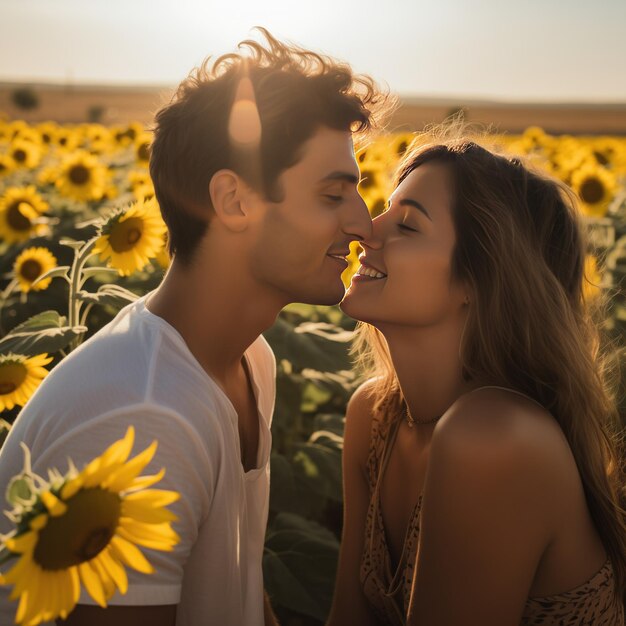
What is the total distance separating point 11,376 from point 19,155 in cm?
731

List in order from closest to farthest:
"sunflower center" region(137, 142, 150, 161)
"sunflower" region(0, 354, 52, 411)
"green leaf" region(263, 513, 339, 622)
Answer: "sunflower" region(0, 354, 52, 411) < "green leaf" region(263, 513, 339, 622) < "sunflower center" region(137, 142, 150, 161)

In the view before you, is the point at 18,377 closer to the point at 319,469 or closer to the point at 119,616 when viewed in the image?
the point at 119,616

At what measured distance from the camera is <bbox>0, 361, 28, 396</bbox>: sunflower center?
2.75m

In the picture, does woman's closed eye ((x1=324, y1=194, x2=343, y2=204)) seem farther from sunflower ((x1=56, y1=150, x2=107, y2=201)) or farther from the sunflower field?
sunflower ((x1=56, y1=150, x2=107, y2=201))

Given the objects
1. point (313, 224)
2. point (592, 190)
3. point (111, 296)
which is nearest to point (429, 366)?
point (313, 224)

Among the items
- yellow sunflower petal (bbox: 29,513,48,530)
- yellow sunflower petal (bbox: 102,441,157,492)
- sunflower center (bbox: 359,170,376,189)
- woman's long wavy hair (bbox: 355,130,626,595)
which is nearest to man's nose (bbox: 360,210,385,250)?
woman's long wavy hair (bbox: 355,130,626,595)

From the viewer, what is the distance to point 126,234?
3.37 m

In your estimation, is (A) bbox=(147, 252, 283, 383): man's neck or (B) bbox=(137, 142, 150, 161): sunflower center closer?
(A) bbox=(147, 252, 283, 383): man's neck

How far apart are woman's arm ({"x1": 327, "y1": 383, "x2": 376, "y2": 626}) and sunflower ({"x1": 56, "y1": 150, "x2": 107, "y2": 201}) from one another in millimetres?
5323

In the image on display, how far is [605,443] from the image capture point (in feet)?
9.07

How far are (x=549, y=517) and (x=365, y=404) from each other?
107 centimetres

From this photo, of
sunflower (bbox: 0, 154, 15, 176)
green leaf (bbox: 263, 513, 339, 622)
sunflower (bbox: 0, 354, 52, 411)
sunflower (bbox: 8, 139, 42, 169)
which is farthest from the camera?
sunflower (bbox: 8, 139, 42, 169)

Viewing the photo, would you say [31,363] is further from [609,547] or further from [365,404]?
[609,547]

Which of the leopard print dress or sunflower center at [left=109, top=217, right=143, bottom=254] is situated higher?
sunflower center at [left=109, top=217, right=143, bottom=254]
